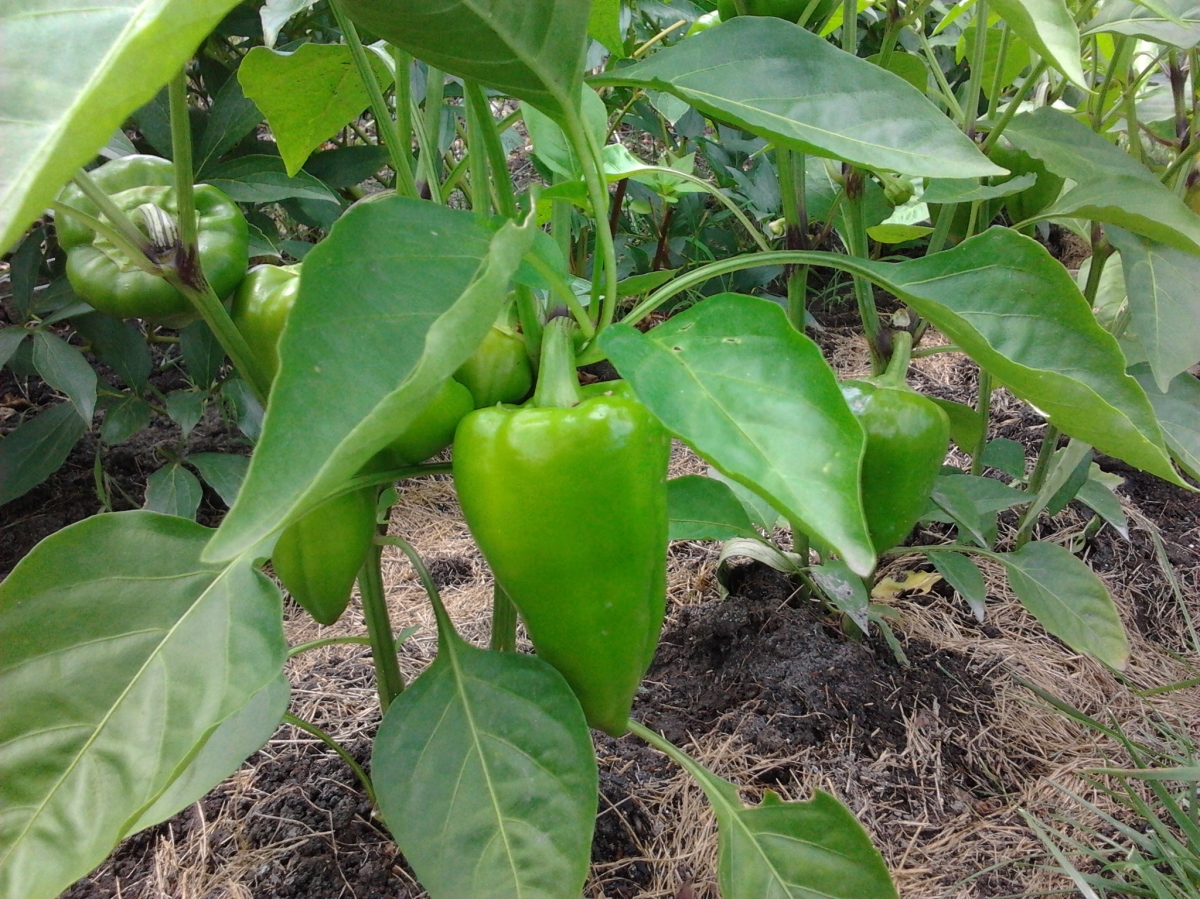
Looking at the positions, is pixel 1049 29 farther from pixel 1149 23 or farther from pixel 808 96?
pixel 1149 23

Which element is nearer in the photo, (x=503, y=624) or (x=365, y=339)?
(x=365, y=339)

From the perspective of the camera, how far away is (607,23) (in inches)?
23.0

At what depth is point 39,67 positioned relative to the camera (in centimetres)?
21

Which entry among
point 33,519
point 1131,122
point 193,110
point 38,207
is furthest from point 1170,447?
point 33,519

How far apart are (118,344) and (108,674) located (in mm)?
782

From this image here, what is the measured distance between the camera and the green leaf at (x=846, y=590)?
826 millimetres

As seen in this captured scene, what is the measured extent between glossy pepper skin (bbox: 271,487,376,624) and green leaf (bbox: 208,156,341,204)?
0.50 m

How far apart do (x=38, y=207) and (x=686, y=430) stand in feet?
0.79

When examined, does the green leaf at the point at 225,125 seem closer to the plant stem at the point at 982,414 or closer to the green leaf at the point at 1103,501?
the plant stem at the point at 982,414

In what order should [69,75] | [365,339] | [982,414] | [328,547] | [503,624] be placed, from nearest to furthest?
[69,75], [365,339], [328,547], [503,624], [982,414]

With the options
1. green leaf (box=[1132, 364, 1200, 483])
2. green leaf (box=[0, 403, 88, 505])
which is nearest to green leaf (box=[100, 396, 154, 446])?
green leaf (box=[0, 403, 88, 505])

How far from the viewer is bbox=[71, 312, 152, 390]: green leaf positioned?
41.4 inches

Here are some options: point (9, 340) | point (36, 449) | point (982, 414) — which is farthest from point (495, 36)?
point (36, 449)

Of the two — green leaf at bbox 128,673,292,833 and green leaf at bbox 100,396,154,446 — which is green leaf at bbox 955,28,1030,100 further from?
green leaf at bbox 100,396,154,446
